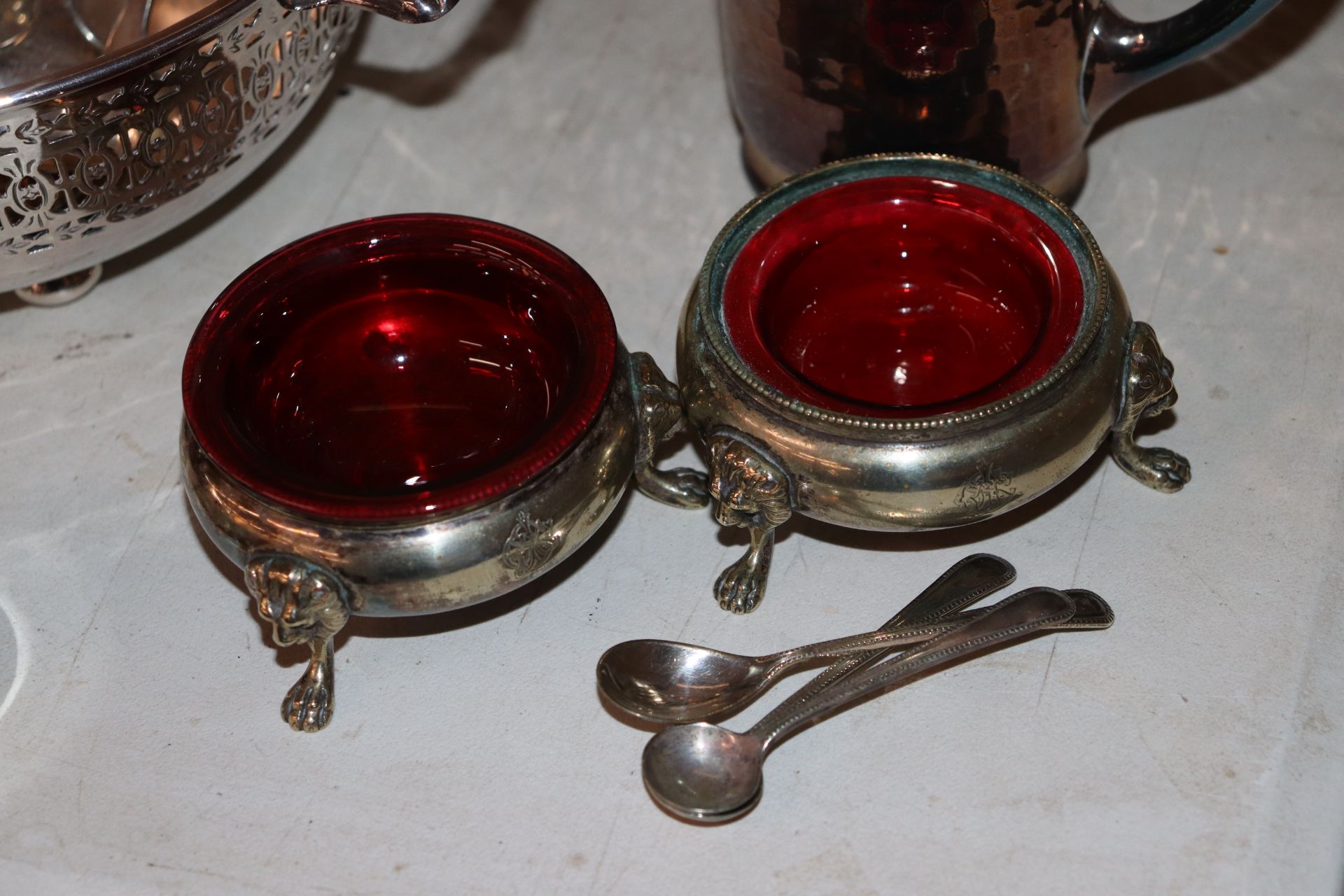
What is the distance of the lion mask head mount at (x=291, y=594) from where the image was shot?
790 mm

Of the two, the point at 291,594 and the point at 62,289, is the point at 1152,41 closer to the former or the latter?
the point at 291,594

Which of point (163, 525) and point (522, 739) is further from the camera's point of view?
point (163, 525)

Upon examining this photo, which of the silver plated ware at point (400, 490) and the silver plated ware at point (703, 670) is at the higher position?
the silver plated ware at point (400, 490)

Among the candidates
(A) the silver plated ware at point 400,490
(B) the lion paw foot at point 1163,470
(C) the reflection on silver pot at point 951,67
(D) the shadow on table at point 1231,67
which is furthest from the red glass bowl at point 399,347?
(D) the shadow on table at point 1231,67

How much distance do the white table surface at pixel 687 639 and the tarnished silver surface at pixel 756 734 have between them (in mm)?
23

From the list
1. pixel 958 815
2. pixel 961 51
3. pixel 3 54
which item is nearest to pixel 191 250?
pixel 3 54

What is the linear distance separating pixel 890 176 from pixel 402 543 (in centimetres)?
39

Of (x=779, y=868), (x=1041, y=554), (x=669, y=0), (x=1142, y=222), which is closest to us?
(x=779, y=868)

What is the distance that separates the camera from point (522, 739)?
0.85m

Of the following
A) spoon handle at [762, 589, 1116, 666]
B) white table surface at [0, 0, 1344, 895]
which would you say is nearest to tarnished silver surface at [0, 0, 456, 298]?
white table surface at [0, 0, 1344, 895]

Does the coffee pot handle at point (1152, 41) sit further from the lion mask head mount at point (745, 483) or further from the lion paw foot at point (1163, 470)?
the lion mask head mount at point (745, 483)

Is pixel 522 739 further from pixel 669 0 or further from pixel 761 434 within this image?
pixel 669 0

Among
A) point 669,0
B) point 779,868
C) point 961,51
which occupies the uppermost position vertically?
point 961,51

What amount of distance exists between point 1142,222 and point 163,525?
692 millimetres
